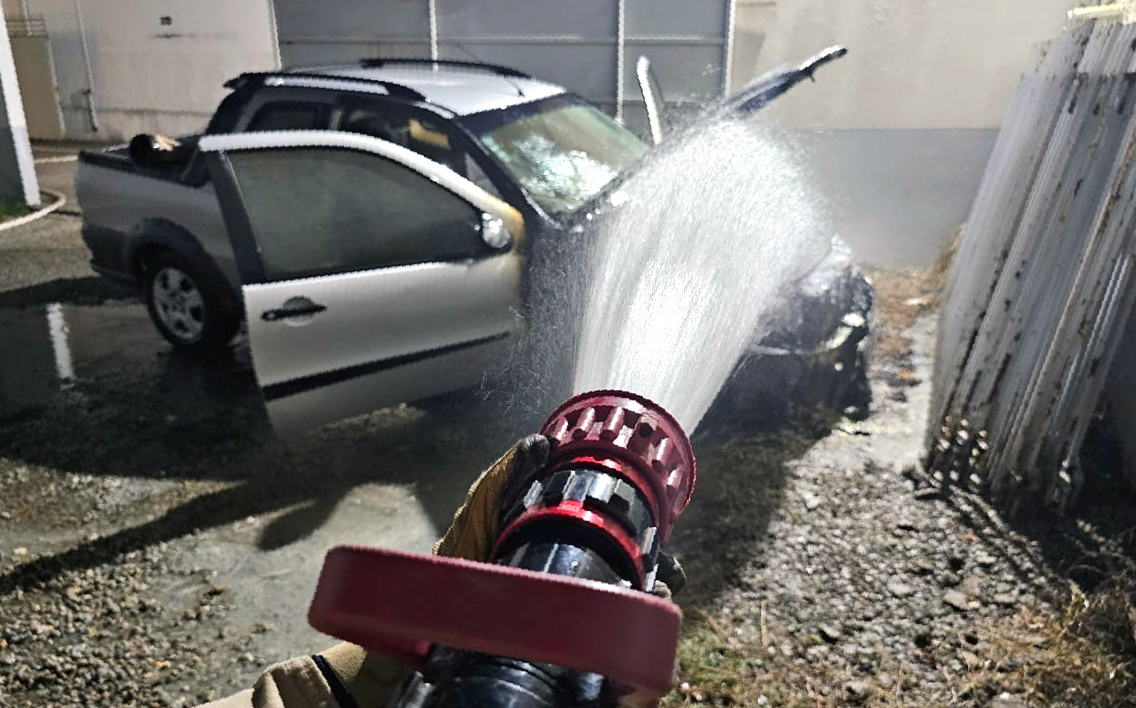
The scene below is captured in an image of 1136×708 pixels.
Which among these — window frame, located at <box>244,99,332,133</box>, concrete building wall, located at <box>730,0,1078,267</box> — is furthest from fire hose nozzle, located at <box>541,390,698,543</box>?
concrete building wall, located at <box>730,0,1078,267</box>

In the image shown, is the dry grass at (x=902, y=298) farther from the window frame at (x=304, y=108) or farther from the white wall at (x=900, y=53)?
the window frame at (x=304, y=108)

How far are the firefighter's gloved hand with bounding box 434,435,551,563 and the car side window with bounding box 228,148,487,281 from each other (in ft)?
9.95

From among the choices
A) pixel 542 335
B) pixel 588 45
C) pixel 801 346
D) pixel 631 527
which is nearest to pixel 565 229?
pixel 542 335

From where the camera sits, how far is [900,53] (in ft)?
35.4

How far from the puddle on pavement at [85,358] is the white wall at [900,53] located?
8.57 metres

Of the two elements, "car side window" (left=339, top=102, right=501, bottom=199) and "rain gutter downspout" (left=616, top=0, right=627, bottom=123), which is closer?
"car side window" (left=339, top=102, right=501, bottom=199)

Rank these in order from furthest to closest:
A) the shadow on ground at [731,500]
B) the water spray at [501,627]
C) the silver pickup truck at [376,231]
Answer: the silver pickup truck at [376,231] → the shadow on ground at [731,500] → the water spray at [501,627]

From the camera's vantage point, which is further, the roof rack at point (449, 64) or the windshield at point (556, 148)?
the roof rack at point (449, 64)

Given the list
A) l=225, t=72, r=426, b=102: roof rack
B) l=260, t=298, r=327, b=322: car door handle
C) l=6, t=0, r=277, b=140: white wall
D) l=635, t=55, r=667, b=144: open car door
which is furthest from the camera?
l=6, t=0, r=277, b=140: white wall

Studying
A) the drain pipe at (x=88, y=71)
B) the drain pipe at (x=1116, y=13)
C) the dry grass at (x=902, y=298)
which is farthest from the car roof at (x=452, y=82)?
the drain pipe at (x=88, y=71)

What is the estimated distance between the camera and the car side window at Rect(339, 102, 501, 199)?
475cm

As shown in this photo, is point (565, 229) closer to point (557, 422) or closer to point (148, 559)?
point (148, 559)

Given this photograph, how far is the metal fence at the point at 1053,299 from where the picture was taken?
3.58 meters

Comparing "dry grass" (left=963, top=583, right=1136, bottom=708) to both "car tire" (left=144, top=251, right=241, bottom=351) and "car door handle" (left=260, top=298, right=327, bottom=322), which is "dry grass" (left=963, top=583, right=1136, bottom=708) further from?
"car tire" (left=144, top=251, right=241, bottom=351)
